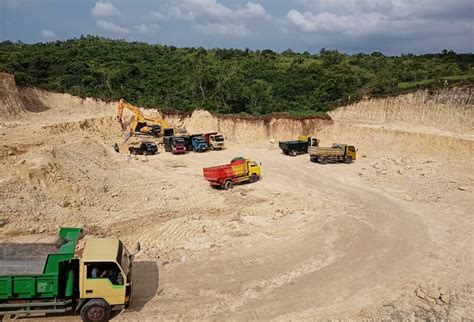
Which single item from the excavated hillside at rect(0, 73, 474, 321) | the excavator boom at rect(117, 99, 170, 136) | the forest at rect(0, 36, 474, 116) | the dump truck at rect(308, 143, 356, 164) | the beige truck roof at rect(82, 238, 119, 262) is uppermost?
the forest at rect(0, 36, 474, 116)

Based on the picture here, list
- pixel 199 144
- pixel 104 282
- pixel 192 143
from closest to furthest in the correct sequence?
pixel 104 282 < pixel 199 144 < pixel 192 143

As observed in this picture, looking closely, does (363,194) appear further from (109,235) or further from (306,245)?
(109,235)

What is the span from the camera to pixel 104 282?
1081cm

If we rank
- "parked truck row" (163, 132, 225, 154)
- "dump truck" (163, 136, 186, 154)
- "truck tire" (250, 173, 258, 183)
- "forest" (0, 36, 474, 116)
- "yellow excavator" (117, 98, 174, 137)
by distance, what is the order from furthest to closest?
"forest" (0, 36, 474, 116), "yellow excavator" (117, 98, 174, 137), "parked truck row" (163, 132, 225, 154), "dump truck" (163, 136, 186, 154), "truck tire" (250, 173, 258, 183)

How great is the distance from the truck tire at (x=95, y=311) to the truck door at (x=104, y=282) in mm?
140

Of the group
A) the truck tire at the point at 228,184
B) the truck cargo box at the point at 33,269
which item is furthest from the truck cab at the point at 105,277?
the truck tire at the point at 228,184

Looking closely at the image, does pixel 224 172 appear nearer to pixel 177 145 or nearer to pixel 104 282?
pixel 177 145

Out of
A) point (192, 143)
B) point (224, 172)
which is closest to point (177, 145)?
point (192, 143)

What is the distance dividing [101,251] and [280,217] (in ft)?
35.0

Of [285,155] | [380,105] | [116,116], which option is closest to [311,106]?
[380,105]

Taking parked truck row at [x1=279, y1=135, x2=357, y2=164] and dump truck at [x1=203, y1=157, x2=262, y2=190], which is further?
parked truck row at [x1=279, y1=135, x2=357, y2=164]

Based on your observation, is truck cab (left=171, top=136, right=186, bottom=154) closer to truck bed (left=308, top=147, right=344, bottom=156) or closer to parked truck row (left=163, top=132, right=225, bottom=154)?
parked truck row (left=163, top=132, right=225, bottom=154)

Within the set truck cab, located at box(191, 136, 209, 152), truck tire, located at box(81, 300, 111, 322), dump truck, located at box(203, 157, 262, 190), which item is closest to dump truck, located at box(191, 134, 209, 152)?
truck cab, located at box(191, 136, 209, 152)

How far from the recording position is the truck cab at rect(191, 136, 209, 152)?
1380 inches
